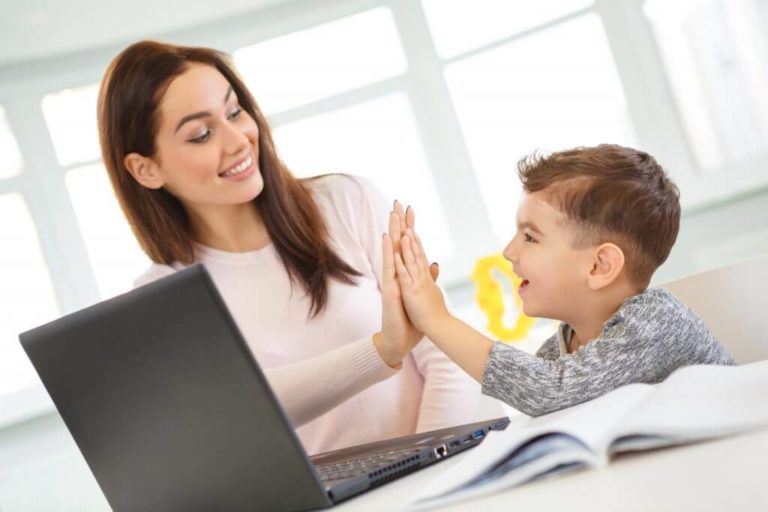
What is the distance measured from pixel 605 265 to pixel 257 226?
68 centimetres

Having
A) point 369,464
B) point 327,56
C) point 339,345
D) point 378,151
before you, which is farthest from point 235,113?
point 327,56

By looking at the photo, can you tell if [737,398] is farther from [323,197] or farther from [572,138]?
[572,138]

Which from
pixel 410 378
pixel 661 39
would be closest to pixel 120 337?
pixel 410 378

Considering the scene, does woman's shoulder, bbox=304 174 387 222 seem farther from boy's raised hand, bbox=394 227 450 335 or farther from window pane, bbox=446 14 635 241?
window pane, bbox=446 14 635 241

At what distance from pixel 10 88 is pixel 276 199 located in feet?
12.3

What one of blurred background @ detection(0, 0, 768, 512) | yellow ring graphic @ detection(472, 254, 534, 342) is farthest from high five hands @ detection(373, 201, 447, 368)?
blurred background @ detection(0, 0, 768, 512)

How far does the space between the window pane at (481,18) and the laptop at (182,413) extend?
4267mm

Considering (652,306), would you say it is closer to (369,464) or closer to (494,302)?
(369,464)

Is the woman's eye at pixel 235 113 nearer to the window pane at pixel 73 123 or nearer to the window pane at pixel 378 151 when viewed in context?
the window pane at pixel 378 151

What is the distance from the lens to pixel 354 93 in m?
5.08

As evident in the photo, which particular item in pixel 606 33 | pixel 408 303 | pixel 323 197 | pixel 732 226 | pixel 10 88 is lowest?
pixel 732 226

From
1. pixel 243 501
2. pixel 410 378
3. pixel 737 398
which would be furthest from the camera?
pixel 410 378

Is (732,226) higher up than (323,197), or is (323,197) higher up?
(323,197)

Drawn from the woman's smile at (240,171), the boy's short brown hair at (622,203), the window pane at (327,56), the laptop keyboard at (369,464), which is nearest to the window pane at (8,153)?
the window pane at (327,56)
